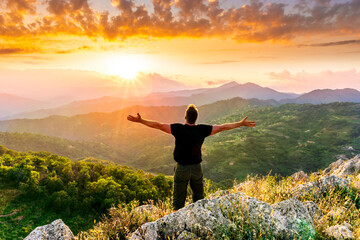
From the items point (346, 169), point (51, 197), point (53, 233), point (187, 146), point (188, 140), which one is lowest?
point (51, 197)

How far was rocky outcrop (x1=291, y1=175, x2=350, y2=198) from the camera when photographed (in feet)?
20.8

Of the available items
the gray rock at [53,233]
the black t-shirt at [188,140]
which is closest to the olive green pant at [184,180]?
the black t-shirt at [188,140]

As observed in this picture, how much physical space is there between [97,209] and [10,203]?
8.05 meters

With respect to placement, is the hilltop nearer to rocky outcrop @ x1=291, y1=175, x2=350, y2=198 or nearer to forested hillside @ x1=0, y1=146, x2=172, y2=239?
rocky outcrop @ x1=291, y1=175, x2=350, y2=198

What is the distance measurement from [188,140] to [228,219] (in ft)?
7.20

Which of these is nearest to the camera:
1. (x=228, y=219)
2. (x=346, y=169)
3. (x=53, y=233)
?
(x=228, y=219)

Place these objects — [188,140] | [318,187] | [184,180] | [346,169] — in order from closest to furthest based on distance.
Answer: [188,140], [184,180], [318,187], [346,169]

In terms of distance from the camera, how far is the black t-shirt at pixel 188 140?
5.29 metres

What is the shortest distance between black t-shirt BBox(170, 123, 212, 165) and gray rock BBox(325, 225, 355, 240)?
137 inches

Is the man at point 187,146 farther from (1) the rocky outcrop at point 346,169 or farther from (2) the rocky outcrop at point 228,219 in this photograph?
(1) the rocky outcrop at point 346,169

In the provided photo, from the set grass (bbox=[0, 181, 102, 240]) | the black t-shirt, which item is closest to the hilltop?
the black t-shirt

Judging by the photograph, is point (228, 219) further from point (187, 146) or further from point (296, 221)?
point (187, 146)

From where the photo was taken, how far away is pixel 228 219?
14.4ft

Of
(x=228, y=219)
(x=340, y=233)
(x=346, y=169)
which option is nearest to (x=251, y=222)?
(x=228, y=219)
